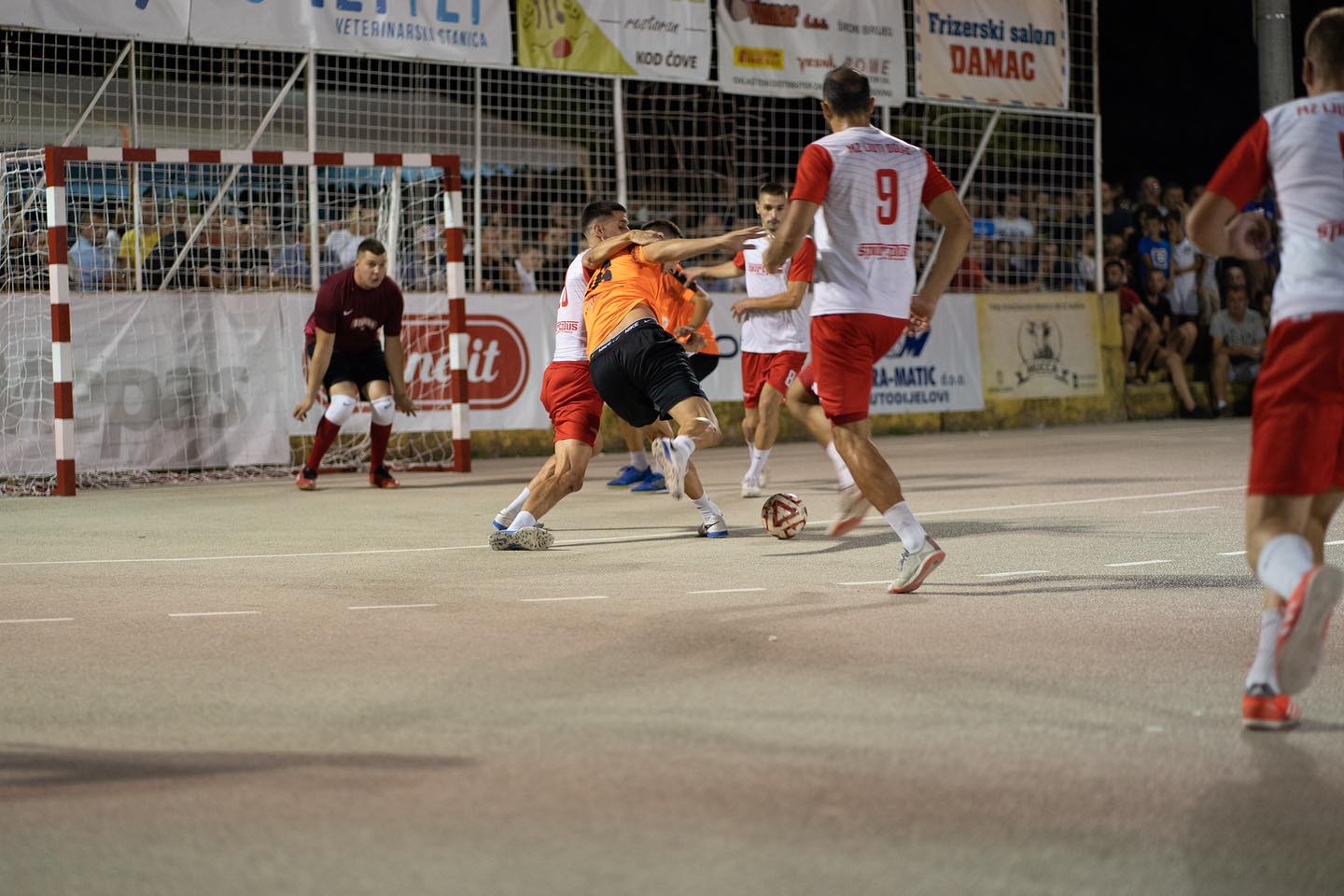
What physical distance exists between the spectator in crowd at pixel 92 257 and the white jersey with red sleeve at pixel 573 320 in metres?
6.95

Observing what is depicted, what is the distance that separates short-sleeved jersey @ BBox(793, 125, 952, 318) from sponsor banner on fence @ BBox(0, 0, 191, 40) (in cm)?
969

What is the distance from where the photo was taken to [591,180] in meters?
18.8

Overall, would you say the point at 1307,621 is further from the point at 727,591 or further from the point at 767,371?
the point at 767,371

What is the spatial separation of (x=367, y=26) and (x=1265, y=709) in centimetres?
1343

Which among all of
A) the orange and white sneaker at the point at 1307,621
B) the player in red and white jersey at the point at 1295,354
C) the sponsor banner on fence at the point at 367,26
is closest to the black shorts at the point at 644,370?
the player in red and white jersey at the point at 1295,354

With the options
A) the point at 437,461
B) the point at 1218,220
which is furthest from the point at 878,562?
the point at 437,461

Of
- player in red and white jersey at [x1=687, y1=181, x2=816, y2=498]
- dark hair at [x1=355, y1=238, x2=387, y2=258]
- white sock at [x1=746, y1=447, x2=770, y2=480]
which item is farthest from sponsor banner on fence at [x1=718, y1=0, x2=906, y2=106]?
white sock at [x1=746, y1=447, x2=770, y2=480]

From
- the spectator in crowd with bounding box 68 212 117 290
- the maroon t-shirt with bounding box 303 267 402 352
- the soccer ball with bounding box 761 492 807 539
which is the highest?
the spectator in crowd with bounding box 68 212 117 290

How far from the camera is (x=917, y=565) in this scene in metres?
7.09

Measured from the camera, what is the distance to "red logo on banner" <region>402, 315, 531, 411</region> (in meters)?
16.6

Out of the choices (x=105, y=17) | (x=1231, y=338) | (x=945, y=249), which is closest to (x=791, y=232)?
(x=945, y=249)

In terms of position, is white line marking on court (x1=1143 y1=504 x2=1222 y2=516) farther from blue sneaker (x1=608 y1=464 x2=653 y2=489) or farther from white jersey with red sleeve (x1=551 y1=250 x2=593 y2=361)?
blue sneaker (x1=608 y1=464 x2=653 y2=489)

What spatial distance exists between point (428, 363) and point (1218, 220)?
12.7 metres

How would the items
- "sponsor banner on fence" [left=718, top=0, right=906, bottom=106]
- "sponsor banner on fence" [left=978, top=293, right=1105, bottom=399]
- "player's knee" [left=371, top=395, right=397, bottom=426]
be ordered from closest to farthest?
1. "player's knee" [left=371, top=395, right=397, bottom=426]
2. "sponsor banner on fence" [left=718, top=0, right=906, bottom=106]
3. "sponsor banner on fence" [left=978, top=293, right=1105, bottom=399]
